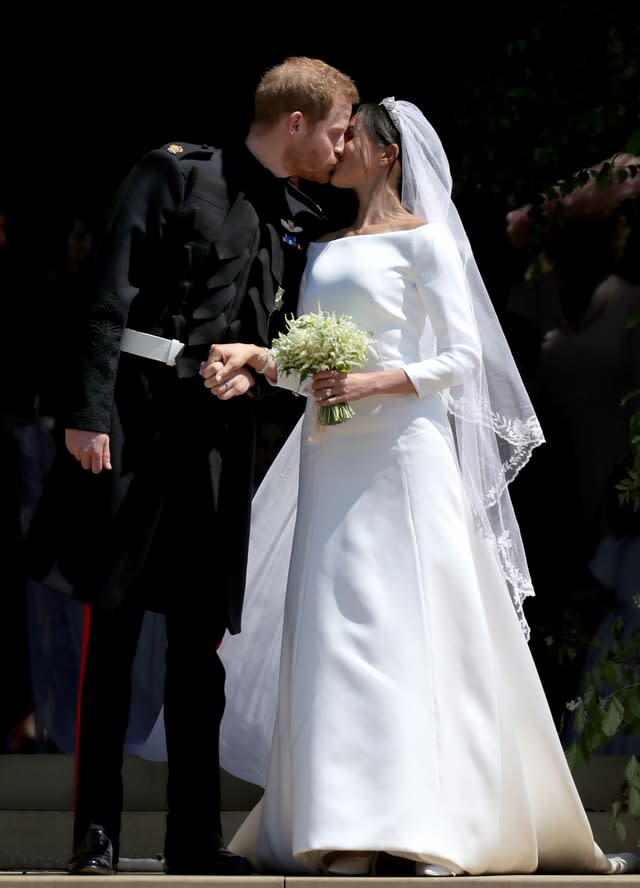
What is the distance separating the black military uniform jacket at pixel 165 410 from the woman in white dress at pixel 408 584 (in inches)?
6.0

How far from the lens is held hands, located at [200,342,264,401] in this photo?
11.2ft

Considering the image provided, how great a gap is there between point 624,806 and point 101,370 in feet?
6.75

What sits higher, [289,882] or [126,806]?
[289,882]

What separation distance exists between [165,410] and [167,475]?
0.16 m

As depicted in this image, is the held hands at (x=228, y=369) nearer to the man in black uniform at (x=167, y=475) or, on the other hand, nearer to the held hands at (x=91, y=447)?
the man in black uniform at (x=167, y=475)

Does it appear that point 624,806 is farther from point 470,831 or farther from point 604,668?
point 470,831

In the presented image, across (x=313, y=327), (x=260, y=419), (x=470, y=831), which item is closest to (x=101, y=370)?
(x=313, y=327)

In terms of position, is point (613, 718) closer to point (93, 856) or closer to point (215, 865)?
point (215, 865)

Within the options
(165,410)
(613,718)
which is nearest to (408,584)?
(165,410)

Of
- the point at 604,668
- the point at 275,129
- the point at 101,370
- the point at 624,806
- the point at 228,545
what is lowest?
the point at 624,806

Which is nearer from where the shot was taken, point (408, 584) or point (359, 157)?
point (408, 584)

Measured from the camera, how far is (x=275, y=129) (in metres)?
3.71

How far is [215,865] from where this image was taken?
3412mm

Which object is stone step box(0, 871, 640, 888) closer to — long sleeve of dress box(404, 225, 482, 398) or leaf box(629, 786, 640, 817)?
leaf box(629, 786, 640, 817)
